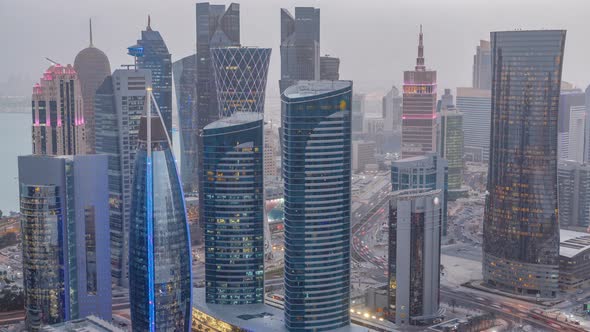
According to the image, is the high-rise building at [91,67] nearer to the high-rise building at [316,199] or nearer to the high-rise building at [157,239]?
the high-rise building at [316,199]

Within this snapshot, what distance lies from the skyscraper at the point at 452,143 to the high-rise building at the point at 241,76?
49403 mm

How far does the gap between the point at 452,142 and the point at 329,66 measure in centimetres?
2204

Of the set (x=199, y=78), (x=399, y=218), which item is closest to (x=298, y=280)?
(x=399, y=218)

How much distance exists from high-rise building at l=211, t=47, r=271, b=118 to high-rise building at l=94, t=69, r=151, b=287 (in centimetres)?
799

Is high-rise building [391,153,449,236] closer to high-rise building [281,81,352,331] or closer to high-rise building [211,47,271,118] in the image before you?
high-rise building [211,47,271,118]

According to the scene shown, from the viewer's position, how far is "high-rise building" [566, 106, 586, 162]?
134125 mm

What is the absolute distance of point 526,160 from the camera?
7719cm

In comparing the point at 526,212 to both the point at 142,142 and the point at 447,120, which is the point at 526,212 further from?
the point at 447,120

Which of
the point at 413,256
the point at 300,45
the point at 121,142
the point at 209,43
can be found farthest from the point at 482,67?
the point at 413,256

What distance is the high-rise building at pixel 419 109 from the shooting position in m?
108

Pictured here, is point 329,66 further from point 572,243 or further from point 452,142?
point 572,243

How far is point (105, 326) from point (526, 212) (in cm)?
4020

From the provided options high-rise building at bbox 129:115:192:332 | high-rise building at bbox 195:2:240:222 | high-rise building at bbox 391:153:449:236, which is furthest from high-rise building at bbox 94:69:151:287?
high-rise building at bbox 391:153:449:236

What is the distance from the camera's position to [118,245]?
80125 millimetres
